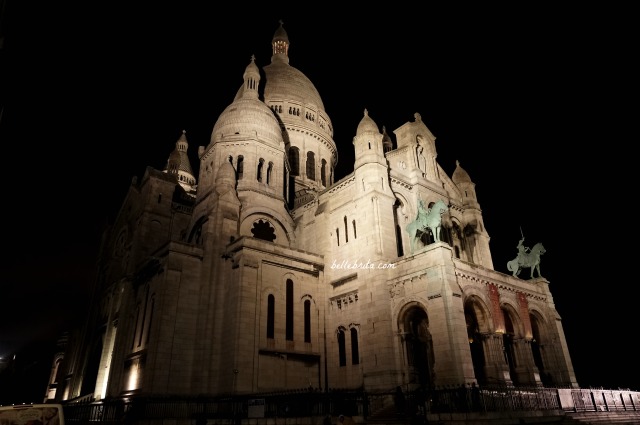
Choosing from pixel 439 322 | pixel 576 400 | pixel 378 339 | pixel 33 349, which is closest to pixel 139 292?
pixel 378 339

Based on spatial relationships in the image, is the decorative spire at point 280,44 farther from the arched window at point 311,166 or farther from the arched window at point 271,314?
the arched window at point 271,314

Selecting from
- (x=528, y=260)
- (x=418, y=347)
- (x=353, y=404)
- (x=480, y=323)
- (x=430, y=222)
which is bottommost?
(x=353, y=404)

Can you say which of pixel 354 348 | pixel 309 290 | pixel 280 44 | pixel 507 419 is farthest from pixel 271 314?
pixel 280 44

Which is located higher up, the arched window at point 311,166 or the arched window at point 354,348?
the arched window at point 311,166

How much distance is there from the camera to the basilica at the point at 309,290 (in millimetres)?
24922

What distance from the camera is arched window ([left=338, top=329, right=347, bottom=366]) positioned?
1120 inches

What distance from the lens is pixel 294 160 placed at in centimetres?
4831

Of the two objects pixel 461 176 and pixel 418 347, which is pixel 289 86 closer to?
pixel 461 176

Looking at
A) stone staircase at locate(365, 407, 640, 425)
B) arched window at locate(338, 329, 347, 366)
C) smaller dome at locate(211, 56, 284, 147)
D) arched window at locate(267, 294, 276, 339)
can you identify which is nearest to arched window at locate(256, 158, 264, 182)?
smaller dome at locate(211, 56, 284, 147)

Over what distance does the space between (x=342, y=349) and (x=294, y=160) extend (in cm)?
2522

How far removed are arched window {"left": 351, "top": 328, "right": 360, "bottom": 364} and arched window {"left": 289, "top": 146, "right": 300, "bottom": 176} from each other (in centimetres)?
2291

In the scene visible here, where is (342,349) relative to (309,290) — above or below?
below

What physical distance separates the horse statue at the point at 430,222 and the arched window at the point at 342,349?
7851mm

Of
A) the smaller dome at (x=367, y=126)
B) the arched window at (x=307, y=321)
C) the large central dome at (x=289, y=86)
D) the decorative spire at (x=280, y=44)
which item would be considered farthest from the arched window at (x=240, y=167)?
the decorative spire at (x=280, y=44)
